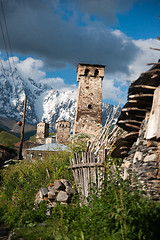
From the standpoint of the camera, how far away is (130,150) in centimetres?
536

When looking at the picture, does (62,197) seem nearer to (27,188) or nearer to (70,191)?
(70,191)

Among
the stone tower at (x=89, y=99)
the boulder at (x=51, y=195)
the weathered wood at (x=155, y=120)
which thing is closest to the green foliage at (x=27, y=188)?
the boulder at (x=51, y=195)

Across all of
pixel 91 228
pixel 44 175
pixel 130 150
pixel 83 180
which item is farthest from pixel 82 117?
pixel 91 228

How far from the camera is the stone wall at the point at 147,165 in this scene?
13.2 feet

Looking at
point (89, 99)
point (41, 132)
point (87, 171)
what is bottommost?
point (87, 171)

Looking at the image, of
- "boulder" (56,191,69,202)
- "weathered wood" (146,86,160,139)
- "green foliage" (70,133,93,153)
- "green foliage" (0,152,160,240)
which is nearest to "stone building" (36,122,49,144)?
"green foliage" (70,133,93,153)

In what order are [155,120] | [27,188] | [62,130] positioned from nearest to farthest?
[155,120] < [27,188] < [62,130]

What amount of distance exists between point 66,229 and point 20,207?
2941mm

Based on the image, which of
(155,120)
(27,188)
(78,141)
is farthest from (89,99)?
(155,120)

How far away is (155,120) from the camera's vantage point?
13.5 ft

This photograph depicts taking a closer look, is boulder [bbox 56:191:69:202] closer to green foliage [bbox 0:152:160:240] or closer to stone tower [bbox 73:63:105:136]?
green foliage [bbox 0:152:160:240]

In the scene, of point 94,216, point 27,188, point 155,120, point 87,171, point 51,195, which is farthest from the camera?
point 27,188

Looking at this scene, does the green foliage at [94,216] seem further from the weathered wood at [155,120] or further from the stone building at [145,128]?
the weathered wood at [155,120]

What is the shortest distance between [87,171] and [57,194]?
1.27 meters
